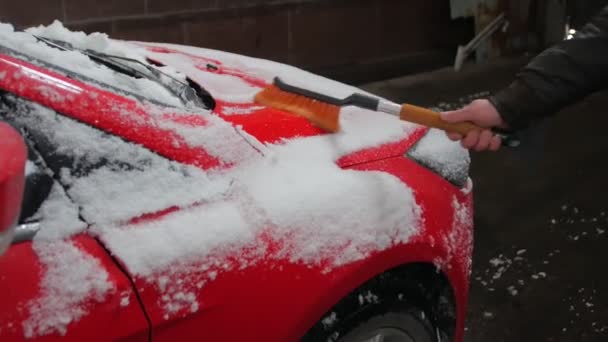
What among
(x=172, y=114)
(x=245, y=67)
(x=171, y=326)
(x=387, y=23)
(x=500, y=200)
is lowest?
(x=500, y=200)

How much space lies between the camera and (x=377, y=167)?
206 centimetres

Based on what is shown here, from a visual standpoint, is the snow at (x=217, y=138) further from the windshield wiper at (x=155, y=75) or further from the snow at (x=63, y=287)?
the snow at (x=63, y=287)

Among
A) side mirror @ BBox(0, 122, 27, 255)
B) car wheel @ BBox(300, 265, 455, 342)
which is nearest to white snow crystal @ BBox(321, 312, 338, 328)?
car wheel @ BBox(300, 265, 455, 342)

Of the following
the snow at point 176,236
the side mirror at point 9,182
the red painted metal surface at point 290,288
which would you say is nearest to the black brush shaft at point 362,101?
the red painted metal surface at point 290,288

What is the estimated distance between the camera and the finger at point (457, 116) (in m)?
2.11

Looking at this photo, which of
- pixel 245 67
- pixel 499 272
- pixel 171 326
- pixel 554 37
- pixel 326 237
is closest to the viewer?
pixel 171 326

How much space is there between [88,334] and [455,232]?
1.22m

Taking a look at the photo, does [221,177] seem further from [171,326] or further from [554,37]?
[554,37]

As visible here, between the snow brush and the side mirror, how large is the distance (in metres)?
1.13

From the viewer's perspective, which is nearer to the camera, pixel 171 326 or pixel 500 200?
pixel 171 326

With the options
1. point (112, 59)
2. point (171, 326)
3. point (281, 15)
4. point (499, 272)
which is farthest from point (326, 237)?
point (281, 15)

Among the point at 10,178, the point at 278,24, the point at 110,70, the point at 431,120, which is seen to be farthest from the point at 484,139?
the point at 278,24

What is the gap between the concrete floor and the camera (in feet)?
10.6

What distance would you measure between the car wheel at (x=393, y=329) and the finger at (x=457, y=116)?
61cm
